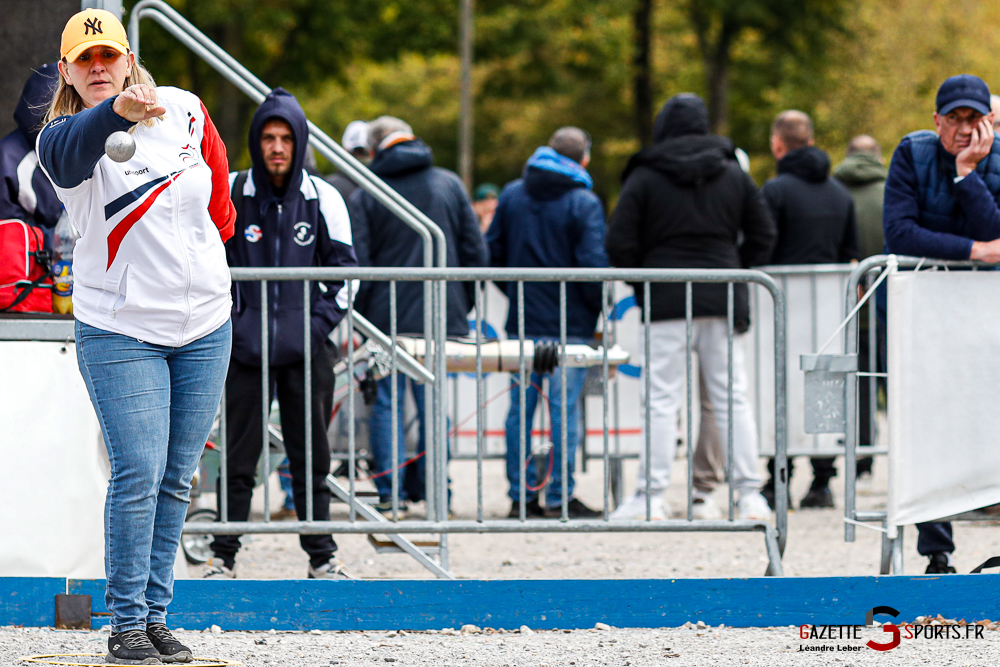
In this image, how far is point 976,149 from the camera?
5.44 m

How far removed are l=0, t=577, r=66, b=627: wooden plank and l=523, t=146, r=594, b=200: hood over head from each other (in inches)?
156

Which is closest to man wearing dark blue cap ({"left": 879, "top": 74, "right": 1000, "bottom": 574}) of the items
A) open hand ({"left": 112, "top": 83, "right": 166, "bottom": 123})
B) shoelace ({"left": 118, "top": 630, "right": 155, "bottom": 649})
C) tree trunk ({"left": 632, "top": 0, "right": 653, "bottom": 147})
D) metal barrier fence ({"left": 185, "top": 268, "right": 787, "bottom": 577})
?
metal barrier fence ({"left": 185, "top": 268, "right": 787, "bottom": 577})

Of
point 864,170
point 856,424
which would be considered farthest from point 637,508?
point 864,170

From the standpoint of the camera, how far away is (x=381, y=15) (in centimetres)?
2269

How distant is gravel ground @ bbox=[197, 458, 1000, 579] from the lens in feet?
20.6

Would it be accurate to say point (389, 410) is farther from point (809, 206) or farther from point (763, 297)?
point (809, 206)

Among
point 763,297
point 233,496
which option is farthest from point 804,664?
point 763,297

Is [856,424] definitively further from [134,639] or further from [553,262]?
[553,262]

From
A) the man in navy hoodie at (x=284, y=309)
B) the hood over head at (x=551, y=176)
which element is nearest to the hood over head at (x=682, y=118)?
the hood over head at (x=551, y=176)

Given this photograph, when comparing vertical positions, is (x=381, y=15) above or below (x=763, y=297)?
above

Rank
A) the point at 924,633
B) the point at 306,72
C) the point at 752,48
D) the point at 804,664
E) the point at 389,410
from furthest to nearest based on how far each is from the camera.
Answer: the point at 752,48
the point at 306,72
the point at 389,410
the point at 924,633
the point at 804,664

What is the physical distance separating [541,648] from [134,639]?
4.55ft

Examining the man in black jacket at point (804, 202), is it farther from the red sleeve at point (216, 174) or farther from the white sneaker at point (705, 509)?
the red sleeve at point (216, 174)

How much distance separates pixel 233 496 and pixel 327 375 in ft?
2.07
